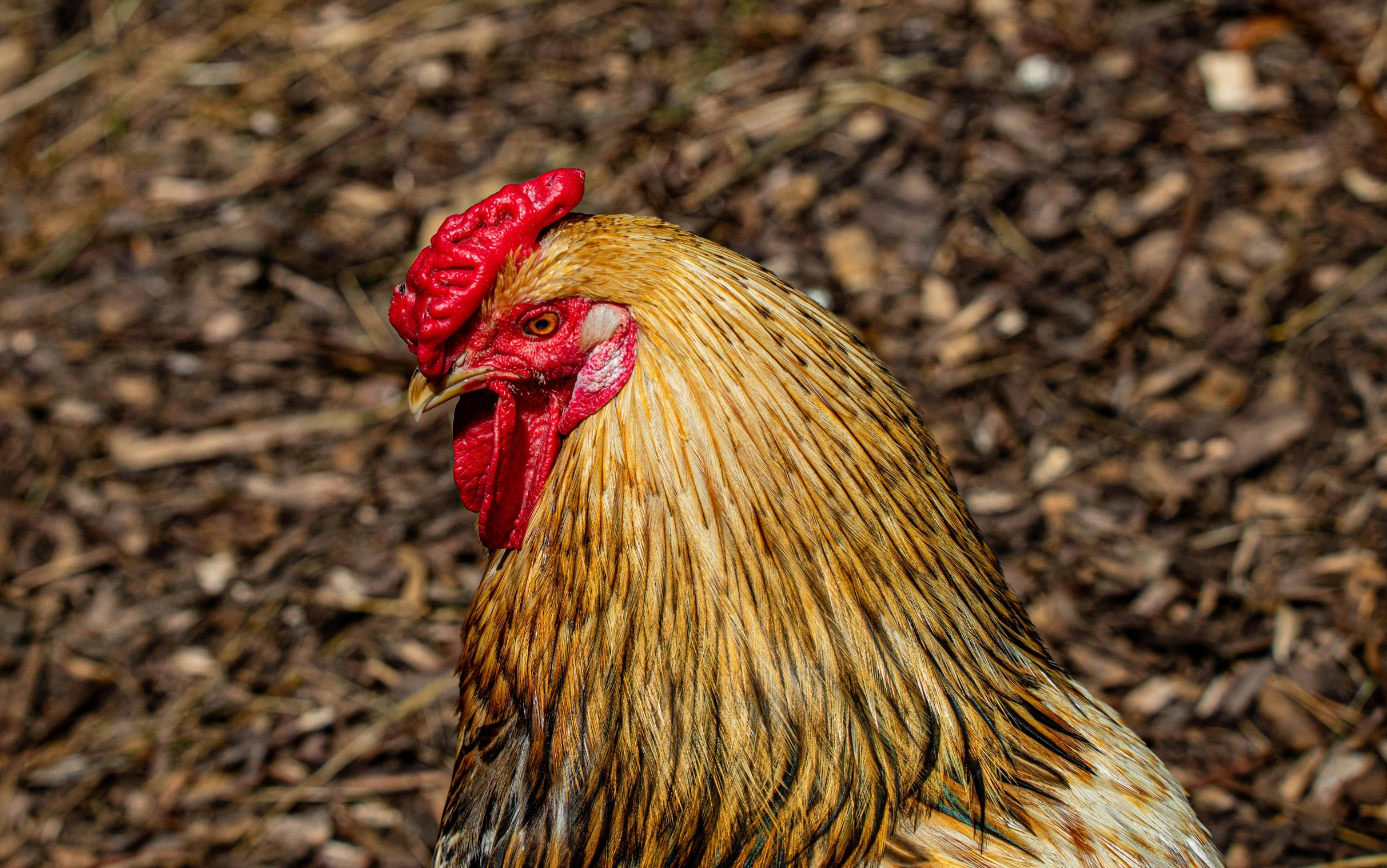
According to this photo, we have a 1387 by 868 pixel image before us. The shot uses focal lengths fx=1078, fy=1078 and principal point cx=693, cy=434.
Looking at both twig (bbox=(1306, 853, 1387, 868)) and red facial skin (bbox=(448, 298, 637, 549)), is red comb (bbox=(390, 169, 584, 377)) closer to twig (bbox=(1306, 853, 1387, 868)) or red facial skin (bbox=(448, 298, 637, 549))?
red facial skin (bbox=(448, 298, 637, 549))

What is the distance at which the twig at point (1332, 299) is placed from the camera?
410 cm

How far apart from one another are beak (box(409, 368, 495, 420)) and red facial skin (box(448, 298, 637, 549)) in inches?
0.5

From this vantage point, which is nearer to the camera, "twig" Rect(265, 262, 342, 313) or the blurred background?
the blurred background

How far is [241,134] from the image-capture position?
5355 millimetres

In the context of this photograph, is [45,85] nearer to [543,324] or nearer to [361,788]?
[361,788]

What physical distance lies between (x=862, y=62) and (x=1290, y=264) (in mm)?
2115

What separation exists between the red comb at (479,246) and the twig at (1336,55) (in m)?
4.07

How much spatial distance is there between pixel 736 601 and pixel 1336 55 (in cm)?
→ 445

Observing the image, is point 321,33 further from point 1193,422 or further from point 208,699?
point 1193,422

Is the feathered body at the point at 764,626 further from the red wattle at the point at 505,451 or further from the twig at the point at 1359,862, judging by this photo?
the twig at the point at 1359,862

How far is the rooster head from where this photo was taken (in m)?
1.93

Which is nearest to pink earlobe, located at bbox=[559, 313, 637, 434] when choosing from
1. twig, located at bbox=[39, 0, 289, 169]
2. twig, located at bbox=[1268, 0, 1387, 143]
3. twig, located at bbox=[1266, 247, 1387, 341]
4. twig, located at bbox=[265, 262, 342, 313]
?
twig, located at bbox=[265, 262, 342, 313]

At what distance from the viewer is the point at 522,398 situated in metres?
2.06

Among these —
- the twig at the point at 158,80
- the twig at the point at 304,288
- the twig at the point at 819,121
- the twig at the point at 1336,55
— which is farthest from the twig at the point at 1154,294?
the twig at the point at 158,80
